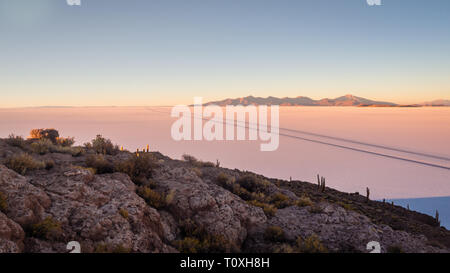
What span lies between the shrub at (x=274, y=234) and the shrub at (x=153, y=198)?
348 cm

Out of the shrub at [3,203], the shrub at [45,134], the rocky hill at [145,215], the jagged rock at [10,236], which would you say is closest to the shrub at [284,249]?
the rocky hill at [145,215]

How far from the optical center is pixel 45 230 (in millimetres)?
5137

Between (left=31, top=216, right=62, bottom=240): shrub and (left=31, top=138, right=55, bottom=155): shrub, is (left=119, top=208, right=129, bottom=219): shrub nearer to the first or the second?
(left=31, top=216, right=62, bottom=240): shrub

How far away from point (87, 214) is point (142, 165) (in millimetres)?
3776

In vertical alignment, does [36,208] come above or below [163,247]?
above

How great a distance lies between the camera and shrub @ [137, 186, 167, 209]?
7.62 meters

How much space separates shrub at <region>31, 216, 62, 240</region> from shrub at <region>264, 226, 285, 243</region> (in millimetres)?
5781

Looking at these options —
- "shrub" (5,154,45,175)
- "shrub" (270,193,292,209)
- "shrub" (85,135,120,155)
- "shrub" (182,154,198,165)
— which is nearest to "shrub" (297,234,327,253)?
"shrub" (270,193,292,209)

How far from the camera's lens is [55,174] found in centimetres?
748

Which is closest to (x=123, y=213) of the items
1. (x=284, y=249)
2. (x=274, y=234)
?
(x=284, y=249)

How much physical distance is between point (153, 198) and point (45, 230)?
3.03 metres

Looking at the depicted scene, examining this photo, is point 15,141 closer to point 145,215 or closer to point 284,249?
point 145,215

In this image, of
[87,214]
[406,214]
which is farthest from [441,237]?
[87,214]
